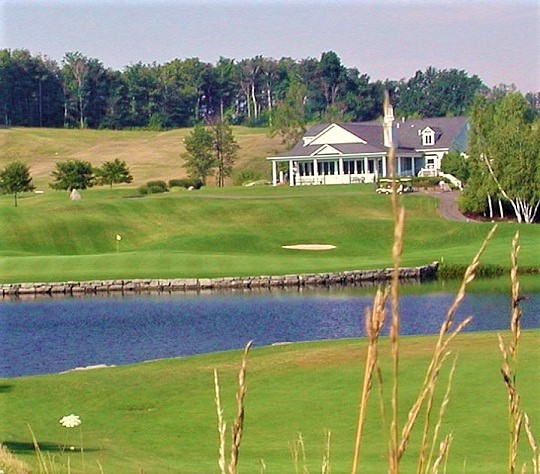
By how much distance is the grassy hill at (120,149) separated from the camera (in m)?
99.4

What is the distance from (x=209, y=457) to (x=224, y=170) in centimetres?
7411

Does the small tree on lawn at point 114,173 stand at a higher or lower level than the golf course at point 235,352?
higher

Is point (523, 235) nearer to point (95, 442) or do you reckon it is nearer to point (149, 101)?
point (95, 442)

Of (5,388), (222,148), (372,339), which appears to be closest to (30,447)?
(5,388)

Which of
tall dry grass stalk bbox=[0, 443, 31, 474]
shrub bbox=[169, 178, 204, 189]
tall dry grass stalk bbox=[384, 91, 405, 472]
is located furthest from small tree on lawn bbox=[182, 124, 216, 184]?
tall dry grass stalk bbox=[384, 91, 405, 472]

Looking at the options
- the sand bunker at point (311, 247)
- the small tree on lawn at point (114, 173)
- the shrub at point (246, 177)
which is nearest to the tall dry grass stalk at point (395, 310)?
the sand bunker at point (311, 247)

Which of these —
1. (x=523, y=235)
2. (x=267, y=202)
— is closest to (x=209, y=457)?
(x=523, y=235)

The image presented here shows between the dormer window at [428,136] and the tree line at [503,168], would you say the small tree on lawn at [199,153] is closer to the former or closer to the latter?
the dormer window at [428,136]

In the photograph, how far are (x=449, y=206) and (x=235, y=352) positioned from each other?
4342cm

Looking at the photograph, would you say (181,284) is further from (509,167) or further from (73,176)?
(73,176)

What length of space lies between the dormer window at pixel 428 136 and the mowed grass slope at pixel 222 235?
1768cm

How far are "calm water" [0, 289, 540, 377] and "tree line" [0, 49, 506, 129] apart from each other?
7826 cm

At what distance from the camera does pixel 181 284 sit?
42.2 meters

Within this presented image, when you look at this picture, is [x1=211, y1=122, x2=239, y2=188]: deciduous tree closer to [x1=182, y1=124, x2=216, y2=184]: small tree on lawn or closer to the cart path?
[x1=182, y1=124, x2=216, y2=184]: small tree on lawn
